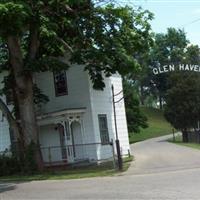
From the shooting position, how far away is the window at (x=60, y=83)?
34.9 metres

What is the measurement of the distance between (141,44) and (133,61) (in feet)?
5.71

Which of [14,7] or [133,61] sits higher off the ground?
[14,7]

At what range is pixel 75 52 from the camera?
94.2 feet

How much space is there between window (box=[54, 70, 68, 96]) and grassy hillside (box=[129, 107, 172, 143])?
3350 centimetres

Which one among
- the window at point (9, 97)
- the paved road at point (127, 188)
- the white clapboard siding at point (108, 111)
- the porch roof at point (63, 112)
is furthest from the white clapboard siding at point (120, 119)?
the paved road at point (127, 188)

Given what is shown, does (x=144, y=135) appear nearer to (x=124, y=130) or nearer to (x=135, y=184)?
(x=124, y=130)

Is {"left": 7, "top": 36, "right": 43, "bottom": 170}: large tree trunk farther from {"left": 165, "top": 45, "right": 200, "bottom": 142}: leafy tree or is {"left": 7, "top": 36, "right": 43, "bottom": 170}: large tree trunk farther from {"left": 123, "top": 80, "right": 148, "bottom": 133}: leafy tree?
{"left": 123, "top": 80, "right": 148, "bottom": 133}: leafy tree

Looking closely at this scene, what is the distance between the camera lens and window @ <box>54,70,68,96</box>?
34906 millimetres

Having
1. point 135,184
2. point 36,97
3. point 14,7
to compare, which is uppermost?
point 14,7

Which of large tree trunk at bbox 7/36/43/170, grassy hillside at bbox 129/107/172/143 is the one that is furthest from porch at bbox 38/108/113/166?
grassy hillside at bbox 129/107/172/143

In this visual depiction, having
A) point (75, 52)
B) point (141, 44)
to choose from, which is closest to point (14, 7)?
point (75, 52)

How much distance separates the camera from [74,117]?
33.5 m

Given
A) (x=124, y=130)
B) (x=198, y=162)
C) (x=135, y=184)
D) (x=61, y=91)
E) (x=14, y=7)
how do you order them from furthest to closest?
(x=124, y=130)
(x=61, y=91)
(x=198, y=162)
(x=14, y=7)
(x=135, y=184)

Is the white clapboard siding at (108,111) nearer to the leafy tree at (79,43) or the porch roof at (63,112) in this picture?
the porch roof at (63,112)
